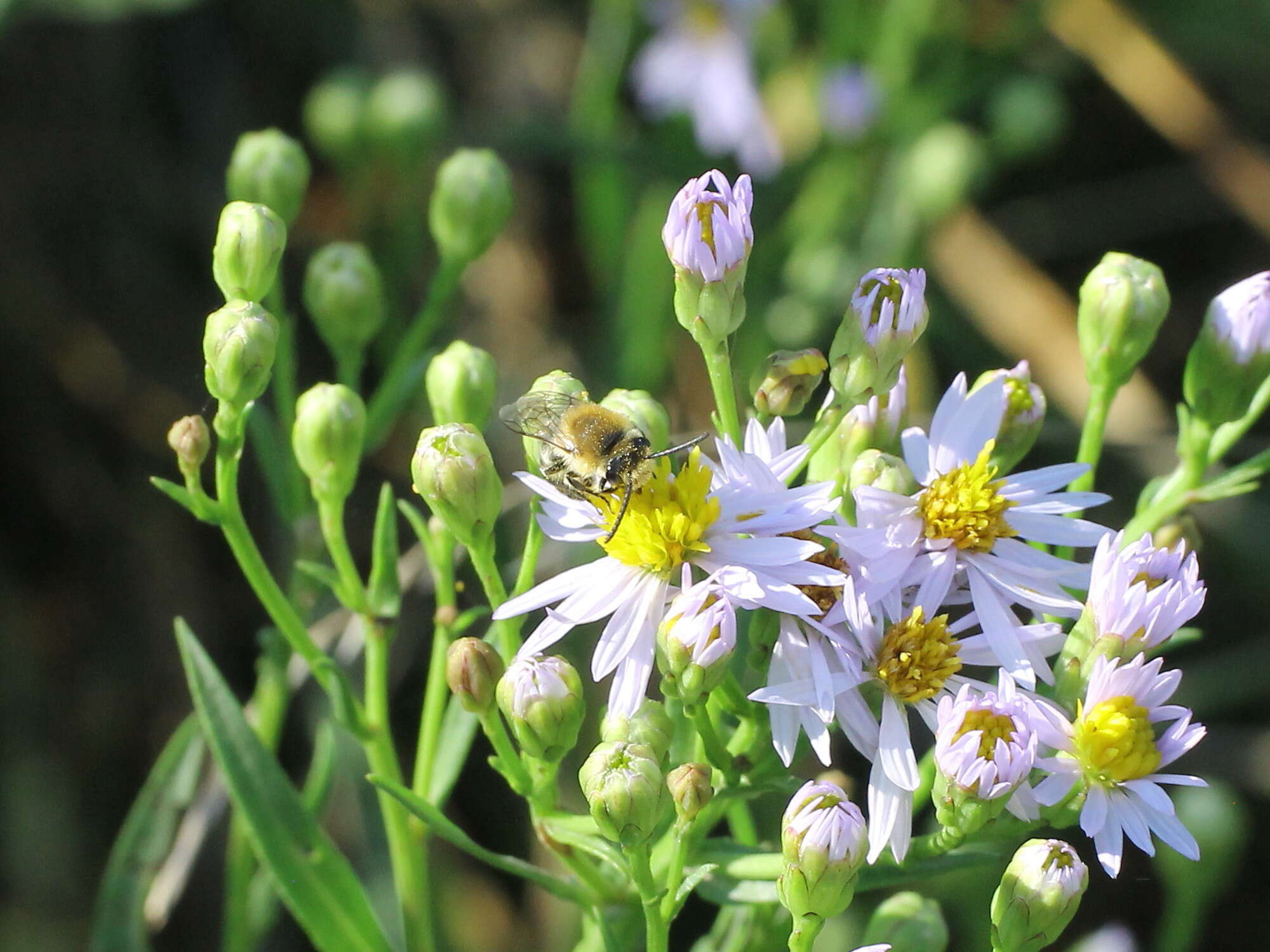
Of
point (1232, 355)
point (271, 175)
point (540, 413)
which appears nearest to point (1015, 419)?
point (1232, 355)

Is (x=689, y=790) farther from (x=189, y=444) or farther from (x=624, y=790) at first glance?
(x=189, y=444)

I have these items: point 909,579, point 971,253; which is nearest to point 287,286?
point 971,253

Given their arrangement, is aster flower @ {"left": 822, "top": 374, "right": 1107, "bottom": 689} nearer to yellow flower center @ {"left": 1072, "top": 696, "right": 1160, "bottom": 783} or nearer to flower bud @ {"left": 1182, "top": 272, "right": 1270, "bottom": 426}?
yellow flower center @ {"left": 1072, "top": 696, "right": 1160, "bottom": 783}

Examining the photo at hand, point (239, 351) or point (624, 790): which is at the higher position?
point (239, 351)

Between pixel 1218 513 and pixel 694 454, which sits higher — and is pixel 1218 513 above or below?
above

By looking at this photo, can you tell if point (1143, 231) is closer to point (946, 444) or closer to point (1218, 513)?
point (1218, 513)

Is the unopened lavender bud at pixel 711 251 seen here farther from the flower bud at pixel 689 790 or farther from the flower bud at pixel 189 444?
the flower bud at pixel 189 444
